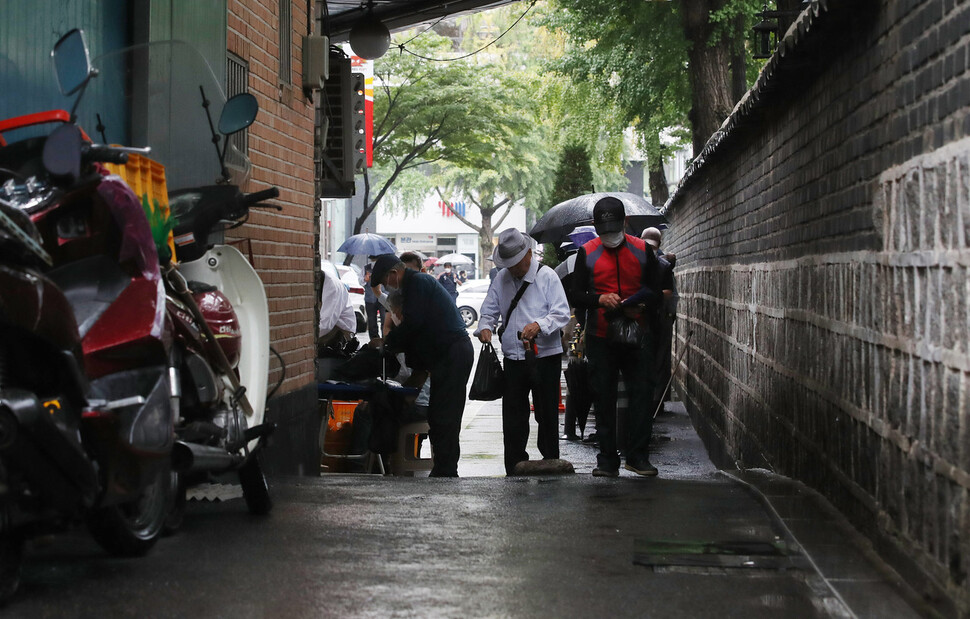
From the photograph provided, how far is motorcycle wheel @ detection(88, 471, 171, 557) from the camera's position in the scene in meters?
4.89

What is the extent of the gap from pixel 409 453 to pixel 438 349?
0.95 meters

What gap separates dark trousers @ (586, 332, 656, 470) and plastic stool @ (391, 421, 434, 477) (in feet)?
4.96

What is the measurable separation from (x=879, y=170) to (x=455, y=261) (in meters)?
53.8

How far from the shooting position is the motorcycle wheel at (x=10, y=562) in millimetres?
4195

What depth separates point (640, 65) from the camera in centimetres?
1997

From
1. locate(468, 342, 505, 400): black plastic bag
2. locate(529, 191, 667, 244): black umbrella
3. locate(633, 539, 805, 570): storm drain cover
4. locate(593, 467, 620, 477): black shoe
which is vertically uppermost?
locate(529, 191, 667, 244): black umbrella

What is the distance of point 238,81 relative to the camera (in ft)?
27.1

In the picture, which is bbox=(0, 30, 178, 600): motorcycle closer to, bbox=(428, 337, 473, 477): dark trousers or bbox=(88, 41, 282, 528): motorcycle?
bbox=(88, 41, 282, 528): motorcycle

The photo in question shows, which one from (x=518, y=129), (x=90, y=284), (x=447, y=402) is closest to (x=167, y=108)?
(x=90, y=284)

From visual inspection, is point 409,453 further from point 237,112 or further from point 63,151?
point 63,151

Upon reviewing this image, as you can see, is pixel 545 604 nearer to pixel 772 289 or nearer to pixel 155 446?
pixel 155 446

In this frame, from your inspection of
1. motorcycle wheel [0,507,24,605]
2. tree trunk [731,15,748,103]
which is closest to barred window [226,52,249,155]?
motorcycle wheel [0,507,24,605]

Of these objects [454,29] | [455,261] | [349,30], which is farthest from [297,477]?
[455,261]

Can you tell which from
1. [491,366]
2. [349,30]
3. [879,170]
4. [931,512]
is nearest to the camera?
[931,512]
